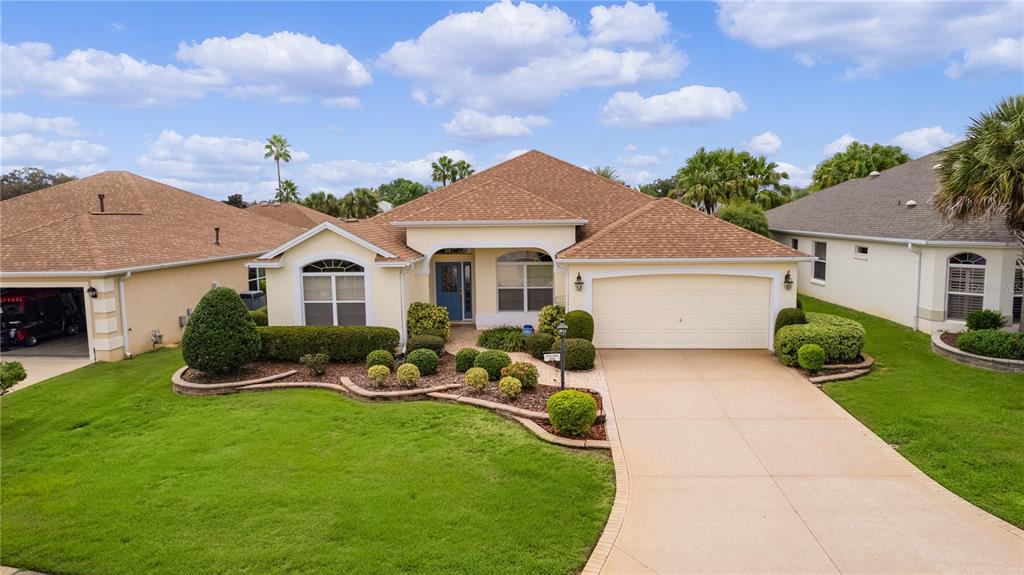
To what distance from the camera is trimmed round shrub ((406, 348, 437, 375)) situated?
43.5ft

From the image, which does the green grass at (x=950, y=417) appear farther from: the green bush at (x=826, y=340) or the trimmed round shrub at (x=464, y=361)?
the trimmed round shrub at (x=464, y=361)

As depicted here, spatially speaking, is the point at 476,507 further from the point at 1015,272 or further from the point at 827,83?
the point at 827,83

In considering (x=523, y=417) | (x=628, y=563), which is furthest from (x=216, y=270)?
(x=628, y=563)

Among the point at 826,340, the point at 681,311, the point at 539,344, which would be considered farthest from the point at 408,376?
the point at 826,340

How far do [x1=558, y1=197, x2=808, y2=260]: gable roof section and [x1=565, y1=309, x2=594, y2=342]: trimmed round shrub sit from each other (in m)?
1.58

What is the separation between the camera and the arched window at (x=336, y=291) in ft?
52.6

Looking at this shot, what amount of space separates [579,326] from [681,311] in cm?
303

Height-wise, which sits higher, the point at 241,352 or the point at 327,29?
the point at 327,29

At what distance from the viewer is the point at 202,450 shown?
934 centimetres

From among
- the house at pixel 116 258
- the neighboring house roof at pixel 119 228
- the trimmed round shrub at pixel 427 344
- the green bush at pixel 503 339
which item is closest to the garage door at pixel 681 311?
the green bush at pixel 503 339

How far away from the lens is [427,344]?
1466 cm

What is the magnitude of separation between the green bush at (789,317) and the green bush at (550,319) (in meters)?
5.59

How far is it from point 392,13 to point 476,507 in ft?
55.5

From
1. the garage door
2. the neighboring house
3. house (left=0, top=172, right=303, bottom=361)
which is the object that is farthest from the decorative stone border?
house (left=0, top=172, right=303, bottom=361)
